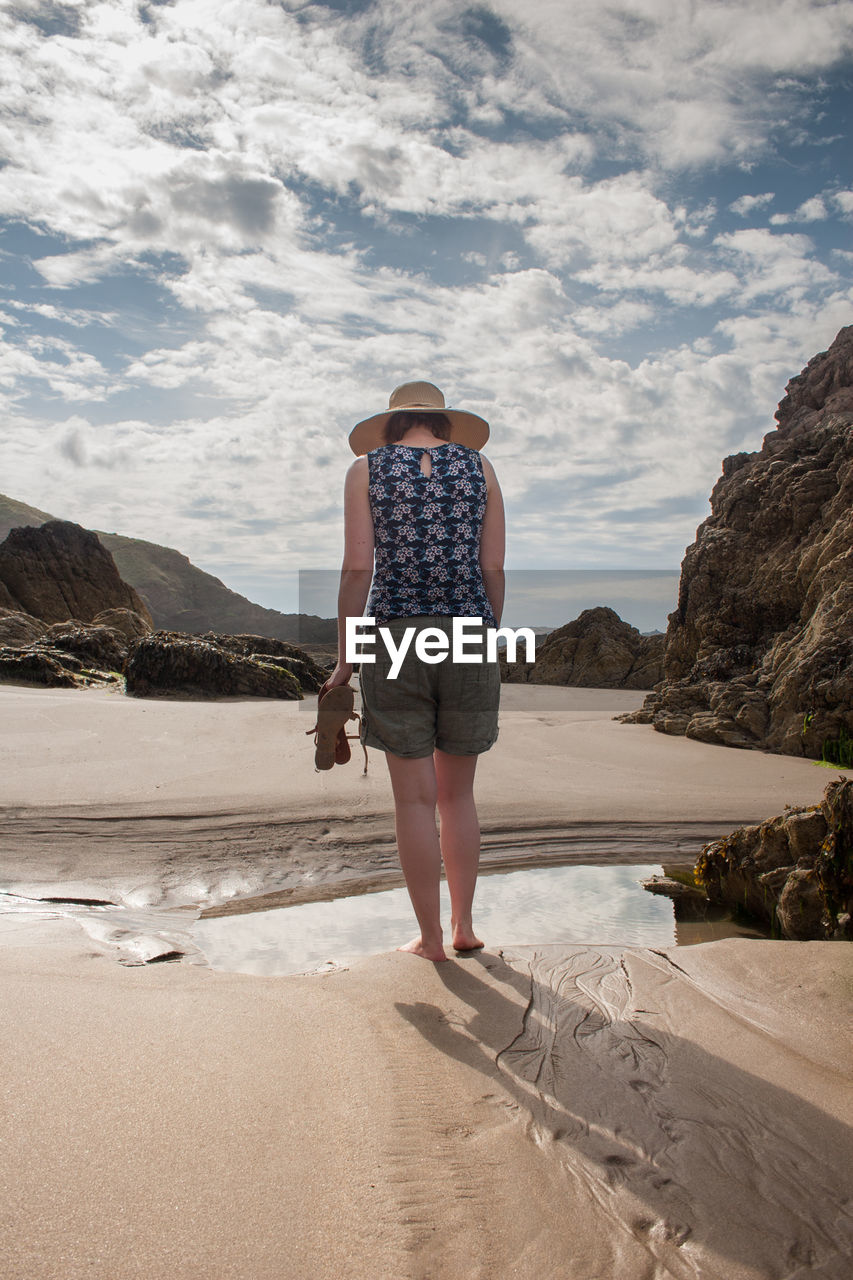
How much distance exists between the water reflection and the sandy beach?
0.17m

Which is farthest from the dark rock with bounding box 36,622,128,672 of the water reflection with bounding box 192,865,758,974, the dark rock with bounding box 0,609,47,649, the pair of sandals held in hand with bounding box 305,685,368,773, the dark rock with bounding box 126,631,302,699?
the pair of sandals held in hand with bounding box 305,685,368,773

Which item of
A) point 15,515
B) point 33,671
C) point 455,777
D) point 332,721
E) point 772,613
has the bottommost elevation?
point 455,777

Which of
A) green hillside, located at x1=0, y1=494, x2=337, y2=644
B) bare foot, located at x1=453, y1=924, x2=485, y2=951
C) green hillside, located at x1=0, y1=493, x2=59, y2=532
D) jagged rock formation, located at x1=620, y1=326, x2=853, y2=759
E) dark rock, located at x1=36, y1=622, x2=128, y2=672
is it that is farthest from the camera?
green hillside, located at x1=0, y1=493, x2=59, y2=532

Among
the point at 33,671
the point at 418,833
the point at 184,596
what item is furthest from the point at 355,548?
the point at 184,596

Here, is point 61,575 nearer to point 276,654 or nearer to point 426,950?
point 276,654

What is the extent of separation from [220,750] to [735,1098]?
497cm

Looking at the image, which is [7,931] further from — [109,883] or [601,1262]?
[601,1262]

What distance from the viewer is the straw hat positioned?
2999 millimetres

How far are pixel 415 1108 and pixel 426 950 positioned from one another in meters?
0.96

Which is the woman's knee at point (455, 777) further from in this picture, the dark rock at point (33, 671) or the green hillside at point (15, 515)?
the green hillside at point (15, 515)

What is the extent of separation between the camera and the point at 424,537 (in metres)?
2.71

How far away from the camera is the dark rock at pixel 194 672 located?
33.7 ft

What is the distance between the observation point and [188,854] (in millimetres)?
3920
